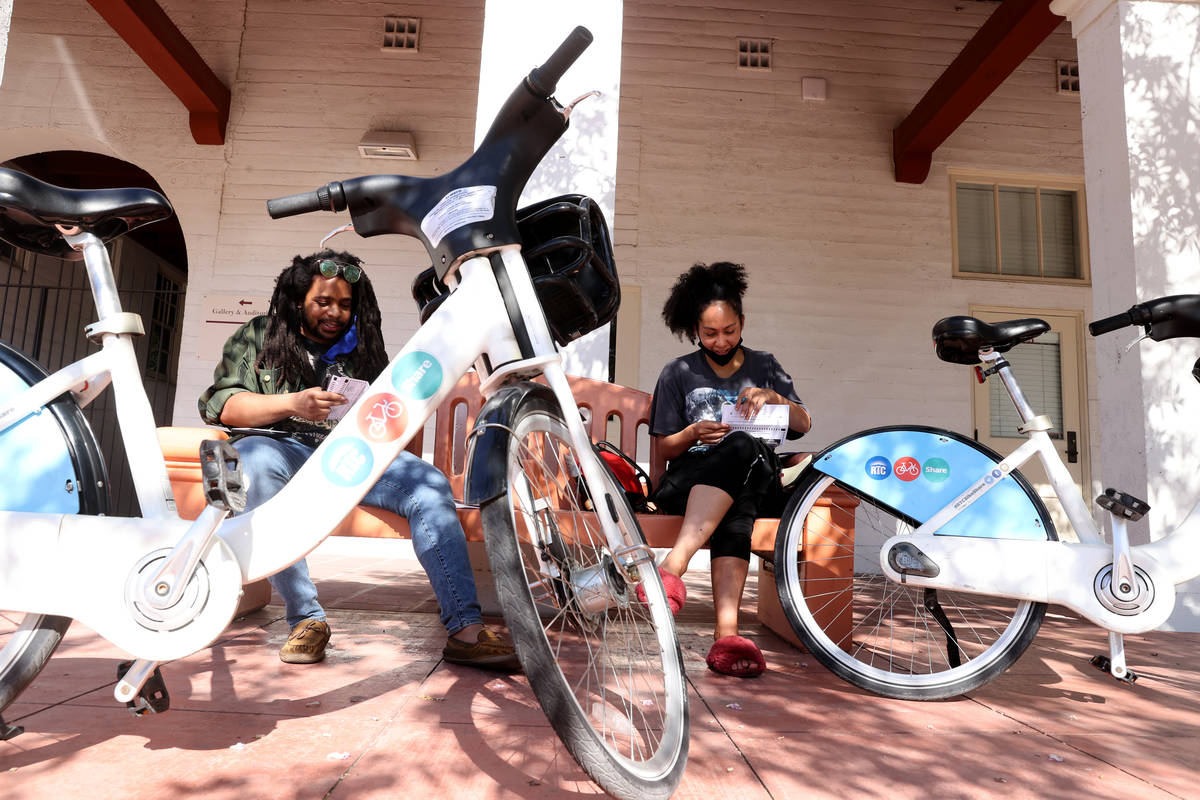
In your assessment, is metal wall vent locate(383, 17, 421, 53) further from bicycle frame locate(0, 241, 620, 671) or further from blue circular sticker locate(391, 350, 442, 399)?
blue circular sticker locate(391, 350, 442, 399)

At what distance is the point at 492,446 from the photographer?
1.32 m

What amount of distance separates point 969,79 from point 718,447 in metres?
4.38

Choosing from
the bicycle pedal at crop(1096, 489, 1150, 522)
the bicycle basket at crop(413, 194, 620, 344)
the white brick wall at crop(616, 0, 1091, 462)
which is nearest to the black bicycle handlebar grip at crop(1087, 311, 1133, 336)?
the bicycle pedal at crop(1096, 489, 1150, 522)

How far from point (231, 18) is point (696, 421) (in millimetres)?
6052

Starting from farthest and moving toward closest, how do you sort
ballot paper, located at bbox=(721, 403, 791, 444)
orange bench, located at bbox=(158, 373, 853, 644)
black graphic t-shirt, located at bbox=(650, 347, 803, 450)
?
1. black graphic t-shirt, located at bbox=(650, 347, 803, 450)
2. ballot paper, located at bbox=(721, 403, 791, 444)
3. orange bench, located at bbox=(158, 373, 853, 644)

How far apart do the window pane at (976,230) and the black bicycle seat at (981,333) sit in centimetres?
461

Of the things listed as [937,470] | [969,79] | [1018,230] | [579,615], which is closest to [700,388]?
[937,470]

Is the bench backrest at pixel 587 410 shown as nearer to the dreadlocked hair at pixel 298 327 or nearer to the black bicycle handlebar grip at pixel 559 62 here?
the dreadlocked hair at pixel 298 327

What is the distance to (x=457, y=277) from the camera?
1524 millimetres

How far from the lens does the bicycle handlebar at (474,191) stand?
57.2 inches

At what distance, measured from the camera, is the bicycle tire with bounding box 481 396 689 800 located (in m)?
1.19

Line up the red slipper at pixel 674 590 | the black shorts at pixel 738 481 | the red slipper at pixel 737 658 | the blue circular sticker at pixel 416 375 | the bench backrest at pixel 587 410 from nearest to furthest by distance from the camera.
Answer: the blue circular sticker at pixel 416 375 → the red slipper at pixel 674 590 → the red slipper at pixel 737 658 → the black shorts at pixel 738 481 → the bench backrest at pixel 587 410

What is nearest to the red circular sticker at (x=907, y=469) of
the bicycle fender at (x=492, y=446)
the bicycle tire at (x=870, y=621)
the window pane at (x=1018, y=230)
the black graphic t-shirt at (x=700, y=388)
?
the bicycle tire at (x=870, y=621)

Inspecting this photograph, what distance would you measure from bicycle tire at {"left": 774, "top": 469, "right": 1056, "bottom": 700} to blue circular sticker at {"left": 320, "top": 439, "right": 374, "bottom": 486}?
4.27 ft
